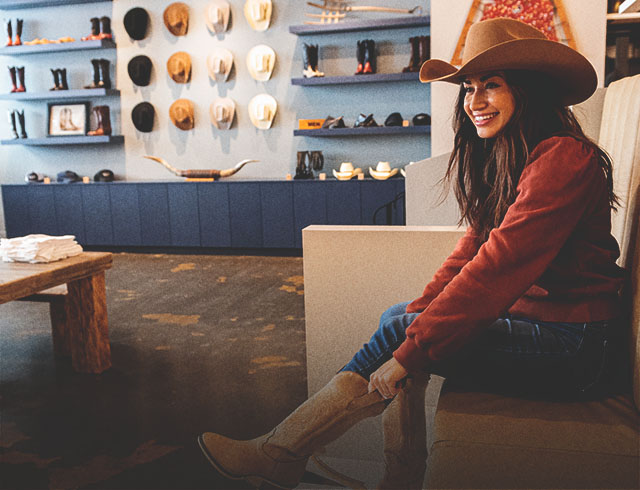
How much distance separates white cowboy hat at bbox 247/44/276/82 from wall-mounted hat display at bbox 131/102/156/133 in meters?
1.15

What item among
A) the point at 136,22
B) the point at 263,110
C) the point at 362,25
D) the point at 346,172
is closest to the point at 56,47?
the point at 136,22

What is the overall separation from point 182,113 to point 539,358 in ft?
17.2

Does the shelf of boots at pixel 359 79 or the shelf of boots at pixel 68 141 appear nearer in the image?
the shelf of boots at pixel 359 79

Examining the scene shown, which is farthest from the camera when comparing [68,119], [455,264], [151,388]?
[68,119]

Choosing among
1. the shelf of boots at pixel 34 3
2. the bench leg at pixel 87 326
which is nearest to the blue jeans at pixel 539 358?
the bench leg at pixel 87 326

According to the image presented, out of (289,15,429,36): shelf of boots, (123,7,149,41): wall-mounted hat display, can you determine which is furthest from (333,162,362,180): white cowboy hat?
(123,7,149,41): wall-mounted hat display

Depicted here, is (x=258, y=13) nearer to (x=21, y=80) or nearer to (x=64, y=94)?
(x=64, y=94)

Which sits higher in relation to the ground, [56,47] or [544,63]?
[56,47]

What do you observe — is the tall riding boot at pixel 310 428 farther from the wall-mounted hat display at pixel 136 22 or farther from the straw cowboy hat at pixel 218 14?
the wall-mounted hat display at pixel 136 22

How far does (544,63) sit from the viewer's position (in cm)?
125

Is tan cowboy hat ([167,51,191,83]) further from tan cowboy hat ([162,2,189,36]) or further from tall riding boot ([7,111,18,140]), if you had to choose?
tall riding boot ([7,111,18,140])

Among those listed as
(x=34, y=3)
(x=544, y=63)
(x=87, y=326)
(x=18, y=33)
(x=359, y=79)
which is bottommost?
(x=87, y=326)

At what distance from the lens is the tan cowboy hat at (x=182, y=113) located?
586cm

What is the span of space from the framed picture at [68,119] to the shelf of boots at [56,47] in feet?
1.79
